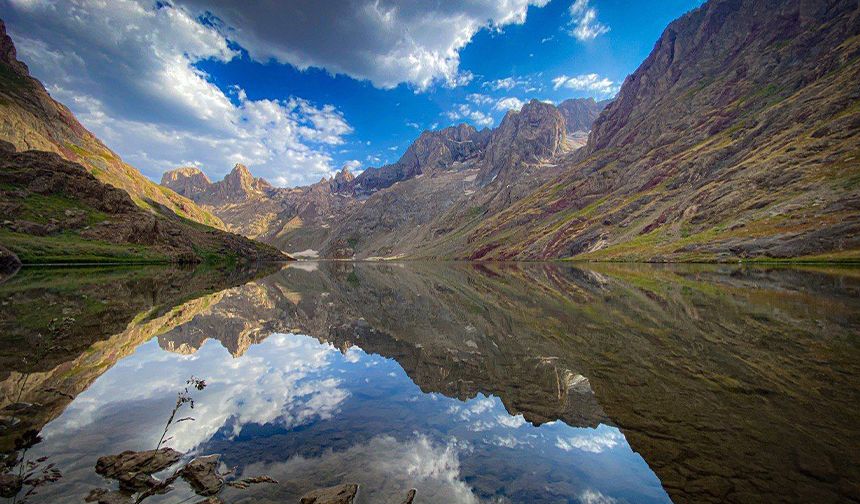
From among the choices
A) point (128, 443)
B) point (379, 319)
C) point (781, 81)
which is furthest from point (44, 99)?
point (781, 81)

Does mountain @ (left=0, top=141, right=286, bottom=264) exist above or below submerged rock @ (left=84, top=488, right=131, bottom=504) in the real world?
above

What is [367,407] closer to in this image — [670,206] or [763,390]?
[763,390]

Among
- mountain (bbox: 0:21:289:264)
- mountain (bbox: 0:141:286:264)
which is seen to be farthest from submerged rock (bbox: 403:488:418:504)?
mountain (bbox: 0:141:286:264)

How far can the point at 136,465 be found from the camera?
8750 millimetres

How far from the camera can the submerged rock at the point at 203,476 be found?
8032 mm

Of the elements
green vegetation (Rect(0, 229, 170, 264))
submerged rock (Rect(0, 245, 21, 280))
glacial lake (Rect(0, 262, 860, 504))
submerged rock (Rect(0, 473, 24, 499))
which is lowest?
glacial lake (Rect(0, 262, 860, 504))

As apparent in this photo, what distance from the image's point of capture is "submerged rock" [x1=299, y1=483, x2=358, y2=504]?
771cm

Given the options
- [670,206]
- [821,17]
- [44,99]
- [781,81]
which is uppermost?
[44,99]

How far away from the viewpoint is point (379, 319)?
34.4 m

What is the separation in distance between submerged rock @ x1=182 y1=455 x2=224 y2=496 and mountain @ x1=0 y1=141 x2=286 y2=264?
97.1 metres

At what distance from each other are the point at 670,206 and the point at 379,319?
15657 cm

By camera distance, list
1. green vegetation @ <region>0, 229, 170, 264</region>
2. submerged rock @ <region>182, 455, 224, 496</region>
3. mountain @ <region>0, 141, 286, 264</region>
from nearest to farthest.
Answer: submerged rock @ <region>182, 455, 224, 496</region> → green vegetation @ <region>0, 229, 170, 264</region> → mountain @ <region>0, 141, 286, 264</region>

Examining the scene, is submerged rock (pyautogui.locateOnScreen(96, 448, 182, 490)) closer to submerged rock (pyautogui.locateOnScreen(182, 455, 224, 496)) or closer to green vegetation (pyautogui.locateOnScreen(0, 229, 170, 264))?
submerged rock (pyautogui.locateOnScreen(182, 455, 224, 496))

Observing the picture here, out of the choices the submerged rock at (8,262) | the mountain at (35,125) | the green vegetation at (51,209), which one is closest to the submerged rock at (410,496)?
the submerged rock at (8,262)
